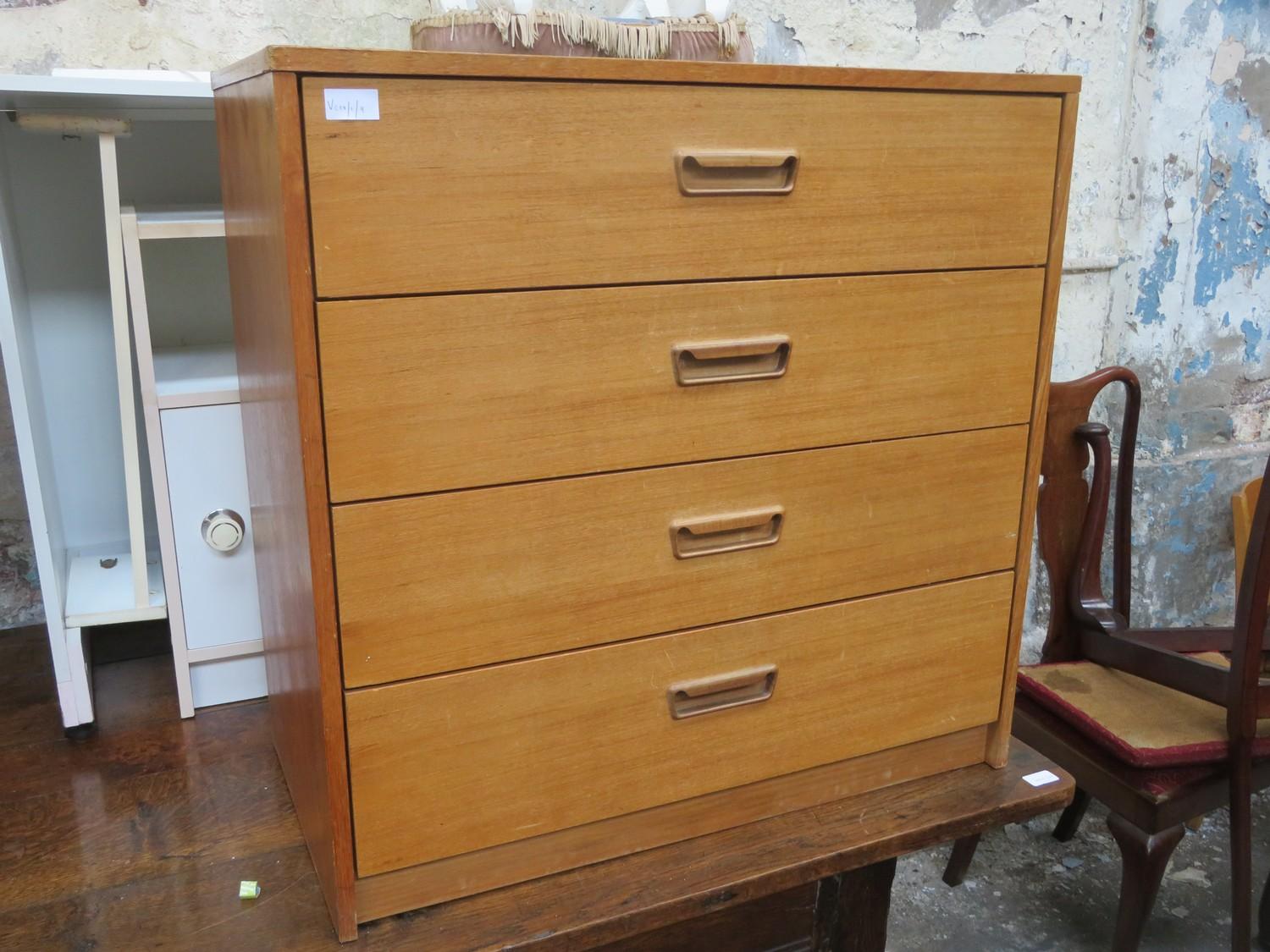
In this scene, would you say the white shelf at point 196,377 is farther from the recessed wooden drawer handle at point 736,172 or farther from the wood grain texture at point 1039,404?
the wood grain texture at point 1039,404

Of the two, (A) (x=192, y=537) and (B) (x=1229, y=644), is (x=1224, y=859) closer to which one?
(B) (x=1229, y=644)

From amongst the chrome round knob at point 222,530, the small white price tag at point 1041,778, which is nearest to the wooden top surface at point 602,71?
the chrome round knob at point 222,530

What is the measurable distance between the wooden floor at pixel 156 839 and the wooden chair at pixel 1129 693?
0.61 metres

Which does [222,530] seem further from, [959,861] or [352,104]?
[959,861]

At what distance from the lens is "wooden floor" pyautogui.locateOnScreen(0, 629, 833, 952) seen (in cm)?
85

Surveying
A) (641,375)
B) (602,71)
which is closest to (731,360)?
(641,375)

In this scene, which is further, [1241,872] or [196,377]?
[1241,872]

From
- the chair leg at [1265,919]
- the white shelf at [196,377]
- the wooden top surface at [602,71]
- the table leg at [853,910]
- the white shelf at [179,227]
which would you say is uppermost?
the wooden top surface at [602,71]

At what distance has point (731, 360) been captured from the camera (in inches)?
34.4

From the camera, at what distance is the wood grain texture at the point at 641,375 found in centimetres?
76

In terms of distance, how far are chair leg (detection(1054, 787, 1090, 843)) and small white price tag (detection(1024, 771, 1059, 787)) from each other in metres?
0.87

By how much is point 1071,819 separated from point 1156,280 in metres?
1.02

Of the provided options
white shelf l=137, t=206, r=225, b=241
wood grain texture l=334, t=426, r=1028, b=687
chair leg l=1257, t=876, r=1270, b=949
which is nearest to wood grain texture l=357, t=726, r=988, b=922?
wood grain texture l=334, t=426, r=1028, b=687

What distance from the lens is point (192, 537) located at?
44.4 inches
